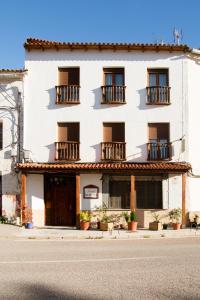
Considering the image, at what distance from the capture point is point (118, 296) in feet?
24.3

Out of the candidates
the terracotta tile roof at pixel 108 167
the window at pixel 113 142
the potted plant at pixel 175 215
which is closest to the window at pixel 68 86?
the window at pixel 113 142

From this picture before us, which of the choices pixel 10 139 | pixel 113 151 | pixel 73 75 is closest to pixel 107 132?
Result: pixel 113 151

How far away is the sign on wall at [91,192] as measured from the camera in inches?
904

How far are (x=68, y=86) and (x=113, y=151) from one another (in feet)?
14.1

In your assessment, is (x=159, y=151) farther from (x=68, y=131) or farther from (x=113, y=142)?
(x=68, y=131)

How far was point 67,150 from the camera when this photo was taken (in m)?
23.1

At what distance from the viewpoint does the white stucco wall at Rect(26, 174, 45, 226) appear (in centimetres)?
2297

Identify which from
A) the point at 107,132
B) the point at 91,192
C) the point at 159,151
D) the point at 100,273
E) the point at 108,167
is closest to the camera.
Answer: the point at 100,273

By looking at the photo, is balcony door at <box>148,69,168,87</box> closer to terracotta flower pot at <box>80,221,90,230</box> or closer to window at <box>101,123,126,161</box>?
window at <box>101,123,126,161</box>

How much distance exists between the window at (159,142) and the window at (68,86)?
14.6 feet

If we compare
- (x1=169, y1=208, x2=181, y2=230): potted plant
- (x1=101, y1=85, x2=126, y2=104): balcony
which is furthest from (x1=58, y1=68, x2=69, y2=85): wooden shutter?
(x1=169, y1=208, x2=181, y2=230): potted plant

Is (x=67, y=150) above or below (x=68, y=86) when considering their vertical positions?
below

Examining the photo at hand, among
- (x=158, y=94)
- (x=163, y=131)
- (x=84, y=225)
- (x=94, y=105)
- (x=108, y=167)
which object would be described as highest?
(x=158, y=94)

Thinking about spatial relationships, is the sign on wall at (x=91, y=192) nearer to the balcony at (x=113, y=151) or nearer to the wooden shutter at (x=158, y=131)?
the balcony at (x=113, y=151)
